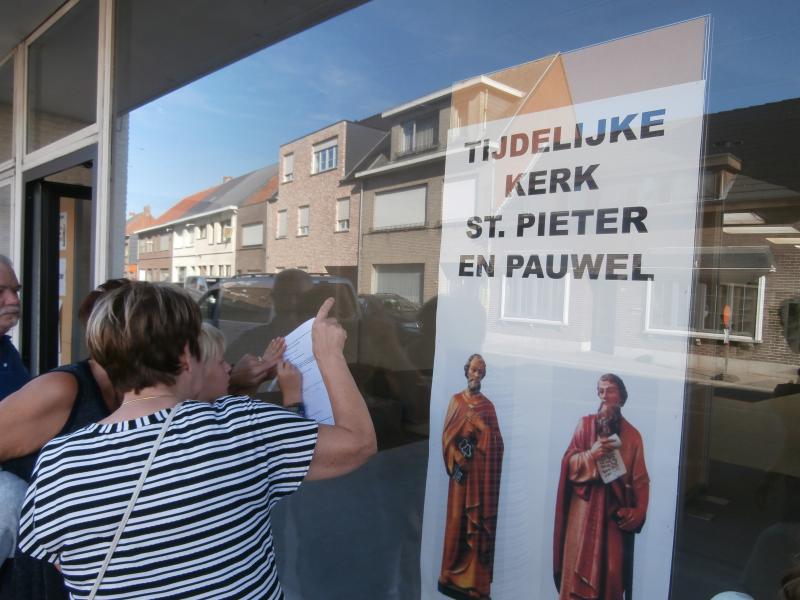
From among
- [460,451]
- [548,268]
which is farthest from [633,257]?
[460,451]

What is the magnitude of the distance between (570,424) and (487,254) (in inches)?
21.0

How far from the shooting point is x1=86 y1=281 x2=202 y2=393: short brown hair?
1.23 meters

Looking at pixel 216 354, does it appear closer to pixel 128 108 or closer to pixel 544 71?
pixel 544 71

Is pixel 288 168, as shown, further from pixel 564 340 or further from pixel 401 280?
pixel 564 340

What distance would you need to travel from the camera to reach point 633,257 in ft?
4.26

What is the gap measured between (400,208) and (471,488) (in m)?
0.98

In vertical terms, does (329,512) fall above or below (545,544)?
below

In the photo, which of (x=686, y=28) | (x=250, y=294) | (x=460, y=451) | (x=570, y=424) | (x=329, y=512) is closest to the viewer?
(x=686, y=28)

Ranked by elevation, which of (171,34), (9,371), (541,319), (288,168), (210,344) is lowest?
(9,371)

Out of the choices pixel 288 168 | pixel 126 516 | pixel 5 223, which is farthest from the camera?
pixel 5 223

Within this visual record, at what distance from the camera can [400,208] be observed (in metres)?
1.94

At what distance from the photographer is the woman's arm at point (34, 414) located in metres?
1.44

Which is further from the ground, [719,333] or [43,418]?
[719,333]

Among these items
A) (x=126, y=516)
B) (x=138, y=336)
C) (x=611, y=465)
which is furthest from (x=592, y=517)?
(x=138, y=336)
